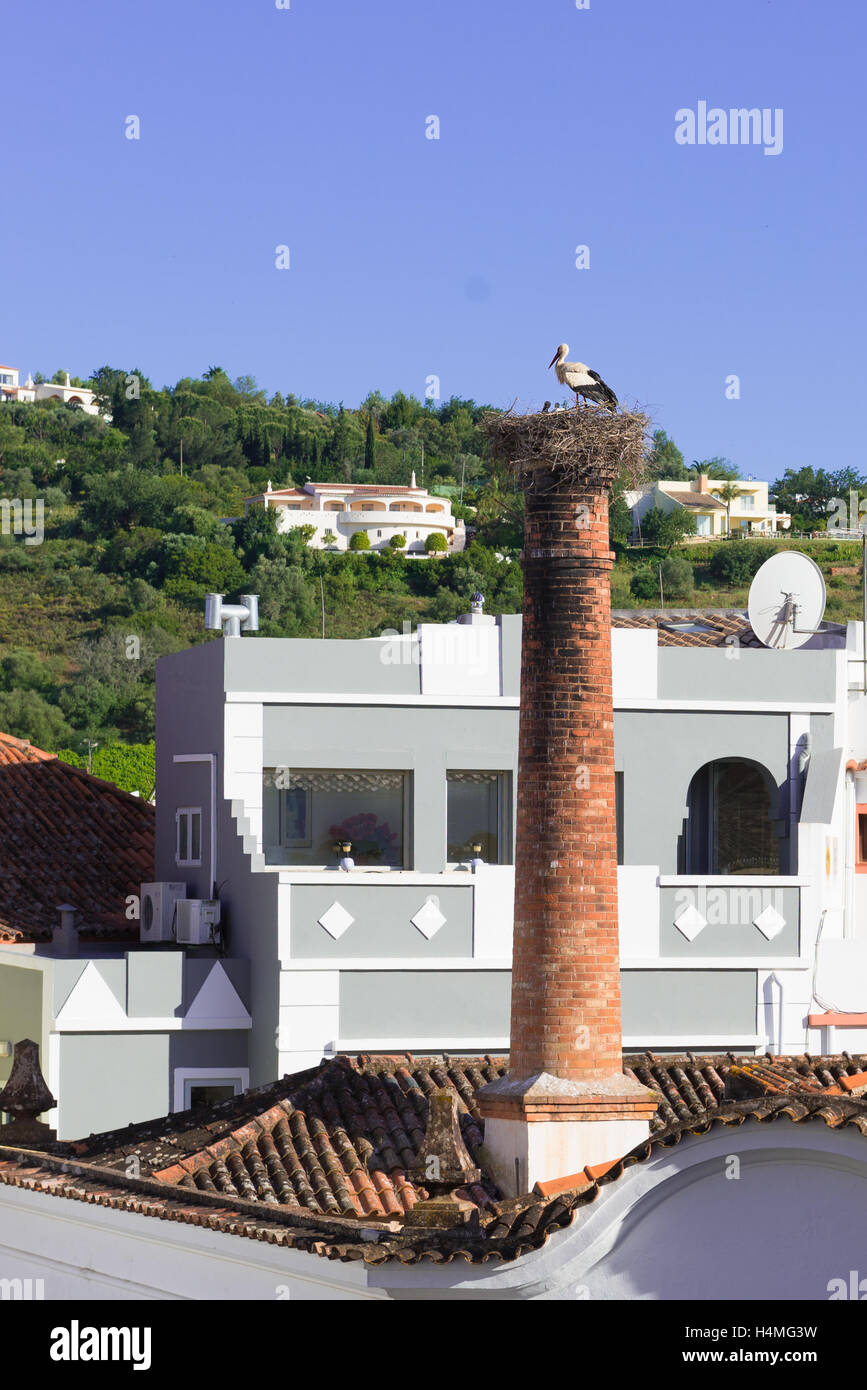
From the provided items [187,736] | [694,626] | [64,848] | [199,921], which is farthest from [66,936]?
[694,626]

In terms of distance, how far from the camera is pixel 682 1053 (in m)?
23.8

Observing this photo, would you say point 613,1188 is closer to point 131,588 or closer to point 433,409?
point 131,588

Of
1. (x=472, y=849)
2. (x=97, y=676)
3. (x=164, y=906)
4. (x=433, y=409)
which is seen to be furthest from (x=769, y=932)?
(x=433, y=409)

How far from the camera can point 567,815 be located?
734 inches

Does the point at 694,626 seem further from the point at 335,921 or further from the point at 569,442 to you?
the point at 569,442

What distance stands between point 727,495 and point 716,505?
188 centimetres

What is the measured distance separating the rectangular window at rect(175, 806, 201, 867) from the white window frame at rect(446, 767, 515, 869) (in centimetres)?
310

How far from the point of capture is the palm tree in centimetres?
12799

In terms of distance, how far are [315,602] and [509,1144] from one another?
266ft

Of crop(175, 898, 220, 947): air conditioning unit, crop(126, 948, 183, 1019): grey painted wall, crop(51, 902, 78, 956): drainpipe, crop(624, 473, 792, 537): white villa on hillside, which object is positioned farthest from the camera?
crop(624, 473, 792, 537): white villa on hillside

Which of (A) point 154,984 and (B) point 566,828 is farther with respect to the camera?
(A) point 154,984

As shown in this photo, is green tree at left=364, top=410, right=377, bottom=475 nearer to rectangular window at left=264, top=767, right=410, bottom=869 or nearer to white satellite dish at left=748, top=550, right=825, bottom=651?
white satellite dish at left=748, top=550, right=825, bottom=651

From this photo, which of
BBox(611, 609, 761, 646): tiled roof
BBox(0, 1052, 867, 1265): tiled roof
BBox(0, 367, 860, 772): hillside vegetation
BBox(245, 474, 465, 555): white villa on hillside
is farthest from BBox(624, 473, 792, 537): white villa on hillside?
BBox(0, 1052, 867, 1265): tiled roof

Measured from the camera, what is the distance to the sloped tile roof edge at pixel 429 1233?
37.7ft
